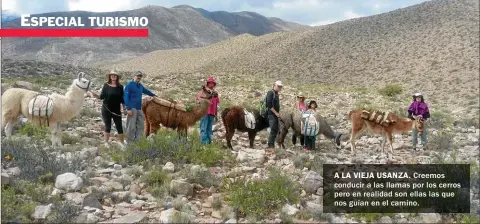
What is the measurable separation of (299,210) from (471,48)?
3849 centimetres

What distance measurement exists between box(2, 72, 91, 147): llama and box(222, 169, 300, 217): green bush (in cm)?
385

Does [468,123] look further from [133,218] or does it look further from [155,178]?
[133,218]

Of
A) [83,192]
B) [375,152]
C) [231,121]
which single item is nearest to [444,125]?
[375,152]

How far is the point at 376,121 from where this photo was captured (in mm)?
9531

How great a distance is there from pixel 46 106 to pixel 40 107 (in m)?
0.10

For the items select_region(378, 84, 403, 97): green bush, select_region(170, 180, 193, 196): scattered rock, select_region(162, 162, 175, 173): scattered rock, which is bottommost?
select_region(170, 180, 193, 196): scattered rock

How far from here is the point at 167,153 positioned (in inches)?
304

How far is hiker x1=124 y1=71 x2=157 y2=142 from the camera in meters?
8.71

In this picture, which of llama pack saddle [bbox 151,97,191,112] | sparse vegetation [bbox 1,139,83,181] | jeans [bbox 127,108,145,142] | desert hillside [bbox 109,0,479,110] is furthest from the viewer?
desert hillside [bbox 109,0,479,110]

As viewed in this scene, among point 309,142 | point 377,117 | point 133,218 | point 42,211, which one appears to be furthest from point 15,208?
point 377,117

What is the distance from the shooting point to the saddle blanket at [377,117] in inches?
372

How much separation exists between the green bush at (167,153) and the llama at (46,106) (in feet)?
4.45

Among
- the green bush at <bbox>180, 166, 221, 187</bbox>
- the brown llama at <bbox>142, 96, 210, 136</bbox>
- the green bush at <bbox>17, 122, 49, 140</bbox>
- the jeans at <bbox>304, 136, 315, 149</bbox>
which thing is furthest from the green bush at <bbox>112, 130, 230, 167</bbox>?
the jeans at <bbox>304, 136, 315, 149</bbox>

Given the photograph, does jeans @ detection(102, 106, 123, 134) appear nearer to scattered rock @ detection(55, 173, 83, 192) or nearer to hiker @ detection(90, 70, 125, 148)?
hiker @ detection(90, 70, 125, 148)
